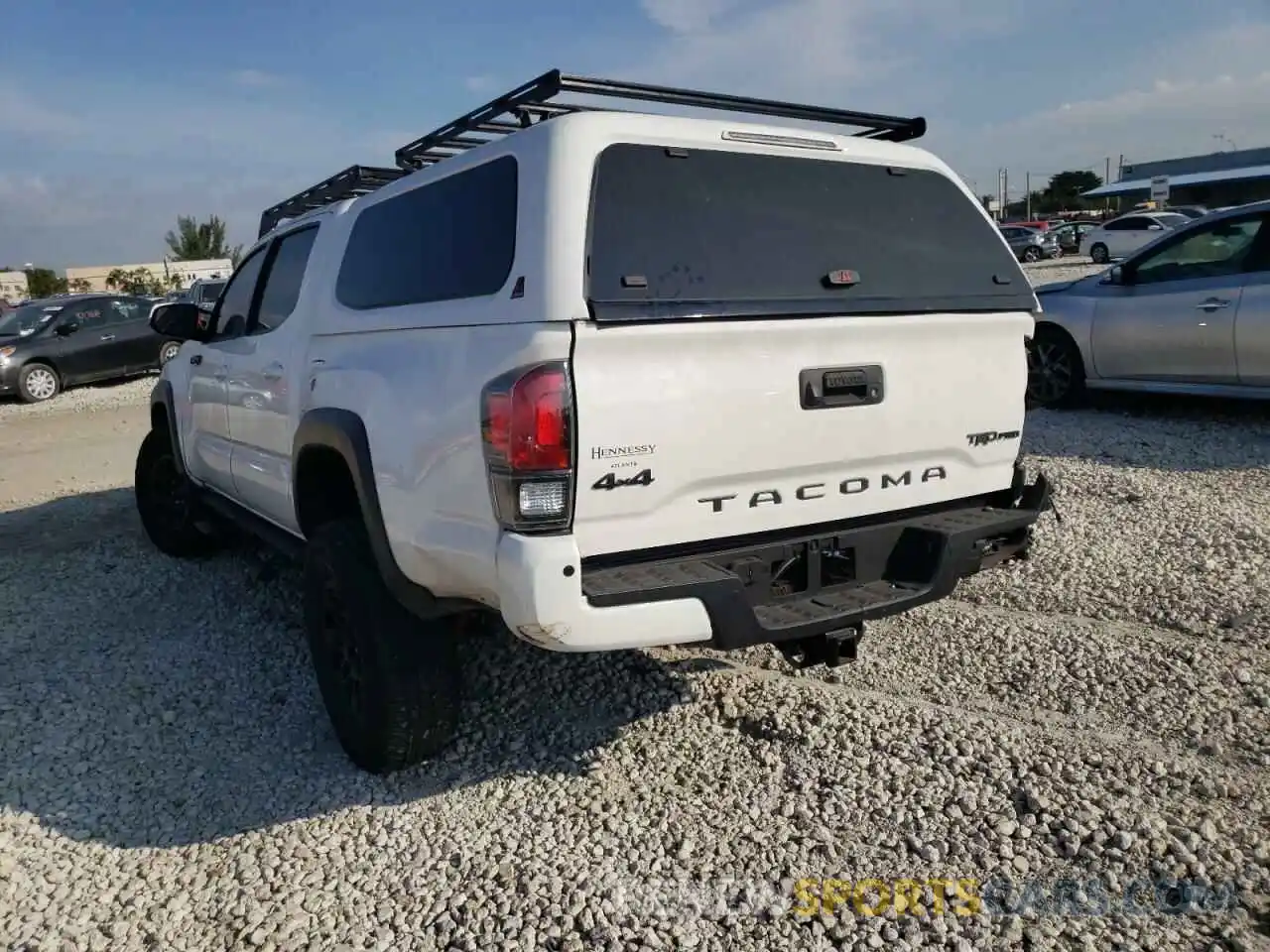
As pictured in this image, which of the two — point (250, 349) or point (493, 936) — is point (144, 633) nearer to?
point (250, 349)

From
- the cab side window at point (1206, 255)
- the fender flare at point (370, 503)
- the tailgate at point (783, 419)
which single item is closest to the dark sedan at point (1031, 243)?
the cab side window at point (1206, 255)

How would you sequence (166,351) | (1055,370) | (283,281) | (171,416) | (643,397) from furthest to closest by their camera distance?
(166,351)
(1055,370)
(171,416)
(283,281)
(643,397)

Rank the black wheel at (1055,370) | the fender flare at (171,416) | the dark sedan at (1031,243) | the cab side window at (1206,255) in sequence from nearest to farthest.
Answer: the fender flare at (171,416) → the cab side window at (1206,255) → the black wheel at (1055,370) → the dark sedan at (1031,243)

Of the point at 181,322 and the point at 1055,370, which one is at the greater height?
the point at 181,322

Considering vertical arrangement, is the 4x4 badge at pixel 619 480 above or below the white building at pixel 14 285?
below

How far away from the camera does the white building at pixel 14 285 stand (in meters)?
62.8

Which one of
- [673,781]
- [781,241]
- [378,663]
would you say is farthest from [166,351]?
[781,241]

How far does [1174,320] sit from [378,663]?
6.74 m

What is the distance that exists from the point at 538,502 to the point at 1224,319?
649 centimetres

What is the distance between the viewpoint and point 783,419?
115 inches

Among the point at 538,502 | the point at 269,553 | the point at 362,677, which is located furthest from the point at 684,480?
the point at 269,553

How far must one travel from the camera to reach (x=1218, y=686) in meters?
3.66

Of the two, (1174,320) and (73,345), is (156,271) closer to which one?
(73,345)

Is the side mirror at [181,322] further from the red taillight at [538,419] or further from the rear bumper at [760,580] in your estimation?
the rear bumper at [760,580]
